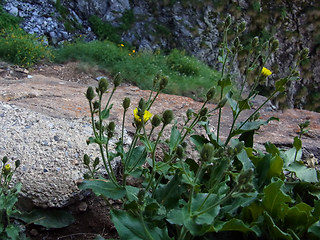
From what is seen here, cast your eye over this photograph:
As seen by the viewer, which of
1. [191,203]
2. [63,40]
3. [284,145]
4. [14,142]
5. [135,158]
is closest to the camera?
[191,203]

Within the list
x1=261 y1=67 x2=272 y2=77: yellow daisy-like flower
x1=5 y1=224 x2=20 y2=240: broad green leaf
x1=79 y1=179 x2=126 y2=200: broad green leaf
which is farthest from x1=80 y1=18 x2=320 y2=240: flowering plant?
x1=5 y1=224 x2=20 y2=240: broad green leaf

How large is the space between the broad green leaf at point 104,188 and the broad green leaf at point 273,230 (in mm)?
589

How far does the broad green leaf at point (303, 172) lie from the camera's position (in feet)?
5.36

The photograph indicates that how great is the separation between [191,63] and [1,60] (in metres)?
3.62

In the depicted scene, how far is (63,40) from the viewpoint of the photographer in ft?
26.0

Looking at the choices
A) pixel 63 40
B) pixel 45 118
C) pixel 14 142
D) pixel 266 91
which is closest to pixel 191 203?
pixel 14 142

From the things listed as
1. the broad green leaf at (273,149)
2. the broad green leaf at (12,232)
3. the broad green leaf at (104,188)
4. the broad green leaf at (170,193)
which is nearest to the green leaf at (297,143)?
the broad green leaf at (273,149)

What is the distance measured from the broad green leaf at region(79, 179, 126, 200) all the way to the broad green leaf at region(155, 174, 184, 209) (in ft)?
0.58

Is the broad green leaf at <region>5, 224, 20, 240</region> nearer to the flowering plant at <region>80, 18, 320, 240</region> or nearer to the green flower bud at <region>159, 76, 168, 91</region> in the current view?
the flowering plant at <region>80, 18, 320, 240</region>

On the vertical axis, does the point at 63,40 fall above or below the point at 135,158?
above

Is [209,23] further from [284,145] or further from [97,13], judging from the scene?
[284,145]

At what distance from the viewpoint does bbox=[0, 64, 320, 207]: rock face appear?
5.96 ft

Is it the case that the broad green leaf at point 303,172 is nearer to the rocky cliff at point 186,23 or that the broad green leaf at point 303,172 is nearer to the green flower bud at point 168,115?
the green flower bud at point 168,115

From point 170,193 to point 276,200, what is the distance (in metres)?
0.45
